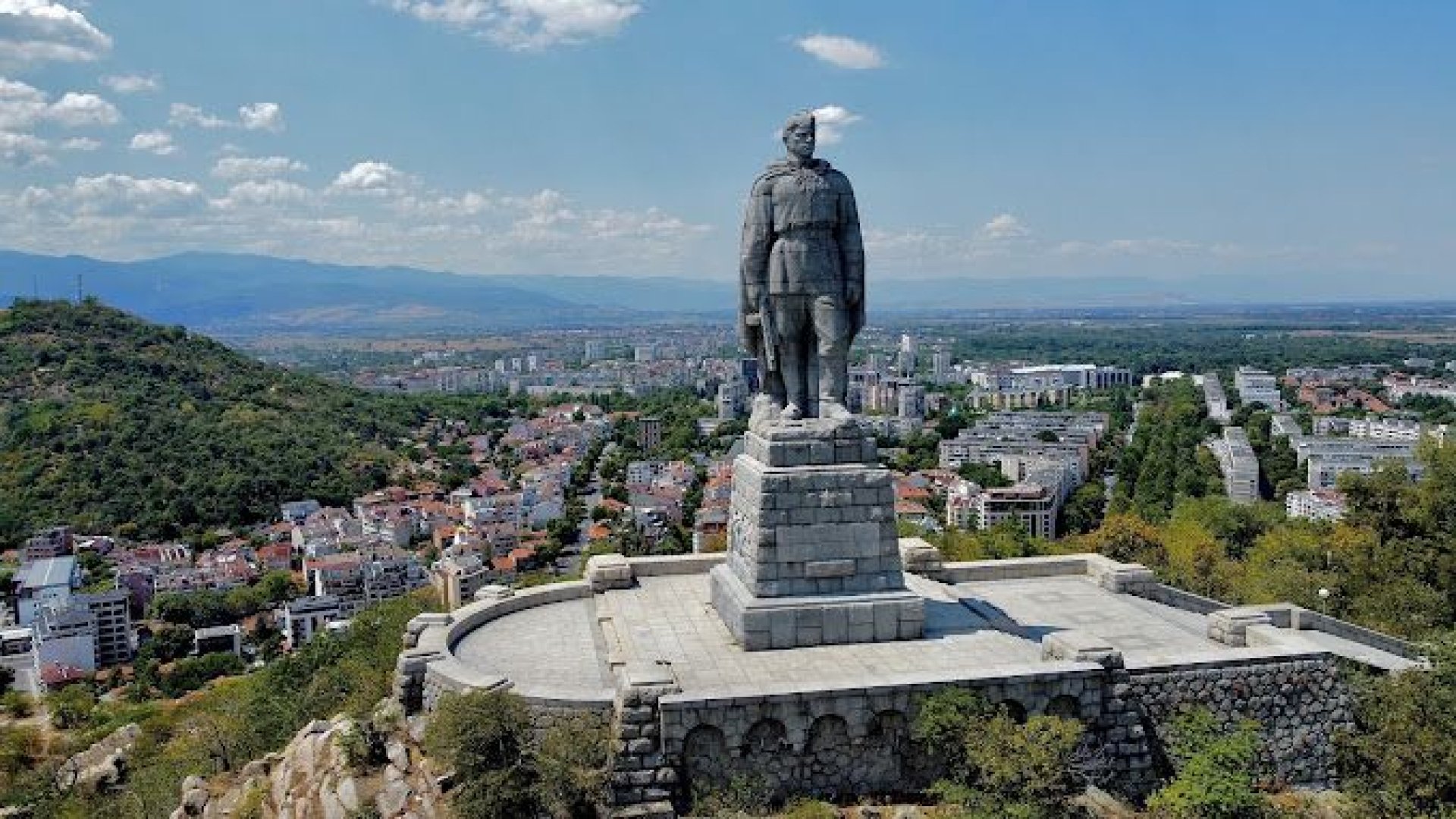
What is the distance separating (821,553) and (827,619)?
2.63 ft

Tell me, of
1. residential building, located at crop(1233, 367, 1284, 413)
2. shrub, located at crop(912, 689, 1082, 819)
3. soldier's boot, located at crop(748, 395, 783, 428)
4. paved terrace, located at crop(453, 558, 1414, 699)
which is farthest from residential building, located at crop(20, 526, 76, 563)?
residential building, located at crop(1233, 367, 1284, 413)

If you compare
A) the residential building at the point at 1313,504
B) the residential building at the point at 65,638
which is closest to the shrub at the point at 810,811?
the residential building at the point at 65,638

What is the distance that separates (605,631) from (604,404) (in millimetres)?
125067

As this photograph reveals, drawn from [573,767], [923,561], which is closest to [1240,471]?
[923,561]

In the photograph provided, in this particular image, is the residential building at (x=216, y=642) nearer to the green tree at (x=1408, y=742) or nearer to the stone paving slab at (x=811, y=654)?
the stone paving slab at (x=811, y=654)

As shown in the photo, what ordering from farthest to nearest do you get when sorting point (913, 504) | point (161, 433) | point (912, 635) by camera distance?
point (161, 433) < point (913, 504) < point (912, 635)

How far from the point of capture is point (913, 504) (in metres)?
63.2

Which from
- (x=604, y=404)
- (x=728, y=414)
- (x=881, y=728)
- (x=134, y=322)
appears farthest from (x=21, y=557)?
(x=604, y=404)

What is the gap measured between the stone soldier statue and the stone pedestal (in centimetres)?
77

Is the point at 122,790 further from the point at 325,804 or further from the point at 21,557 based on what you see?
the point at 21,557

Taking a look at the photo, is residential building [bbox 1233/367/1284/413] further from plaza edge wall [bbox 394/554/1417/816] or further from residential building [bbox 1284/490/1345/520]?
plaza edge wall [bbox 394/554/1417/816]

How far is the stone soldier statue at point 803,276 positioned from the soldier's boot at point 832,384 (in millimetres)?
12

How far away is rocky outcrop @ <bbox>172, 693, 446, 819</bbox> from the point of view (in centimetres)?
1112

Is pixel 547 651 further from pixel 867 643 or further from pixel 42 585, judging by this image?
pixel 42 585
